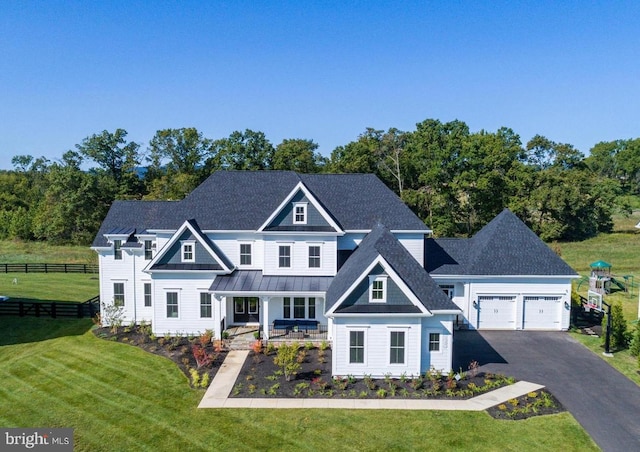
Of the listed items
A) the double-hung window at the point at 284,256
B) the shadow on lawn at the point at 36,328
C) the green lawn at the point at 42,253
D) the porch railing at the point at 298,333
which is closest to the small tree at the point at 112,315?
the shadow on lawn at the point at 36,328

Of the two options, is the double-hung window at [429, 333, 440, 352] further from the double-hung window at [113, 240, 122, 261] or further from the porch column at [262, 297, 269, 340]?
the double-hung window at [113, 240, 122, 261]

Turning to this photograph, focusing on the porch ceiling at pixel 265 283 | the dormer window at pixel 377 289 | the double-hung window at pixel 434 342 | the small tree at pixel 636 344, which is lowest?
the small tree at pixel 636 344

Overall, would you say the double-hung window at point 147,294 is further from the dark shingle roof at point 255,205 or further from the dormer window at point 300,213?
the dormer window at point 300,213

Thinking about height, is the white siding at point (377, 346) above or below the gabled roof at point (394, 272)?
below

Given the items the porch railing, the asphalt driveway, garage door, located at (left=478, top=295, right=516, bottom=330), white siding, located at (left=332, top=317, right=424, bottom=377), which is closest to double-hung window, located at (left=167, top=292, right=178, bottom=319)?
the porch railing

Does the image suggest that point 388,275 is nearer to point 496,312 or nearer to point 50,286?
point 496,312

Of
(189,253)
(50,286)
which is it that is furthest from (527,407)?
(50,286)

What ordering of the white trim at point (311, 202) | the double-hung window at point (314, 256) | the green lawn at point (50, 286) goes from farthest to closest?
the green lawn at point (50, 286) < the double-hung window at point (314, 256) < the white trim at point (311, 202)
